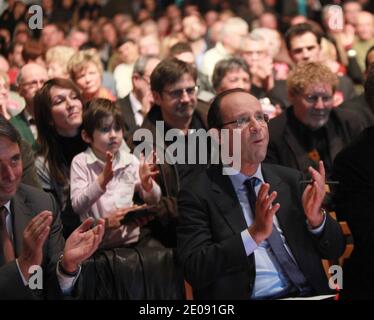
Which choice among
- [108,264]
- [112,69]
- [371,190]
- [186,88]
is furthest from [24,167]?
[112,69]

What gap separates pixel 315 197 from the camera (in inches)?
123

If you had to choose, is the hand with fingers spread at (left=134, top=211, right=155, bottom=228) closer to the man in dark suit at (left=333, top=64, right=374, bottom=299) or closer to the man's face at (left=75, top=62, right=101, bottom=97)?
the man in dark suit at (left=333, top=64, right=374, bottom=299)

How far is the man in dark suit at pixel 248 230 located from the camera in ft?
10.3

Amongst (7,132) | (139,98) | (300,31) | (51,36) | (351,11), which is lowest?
(7,132)

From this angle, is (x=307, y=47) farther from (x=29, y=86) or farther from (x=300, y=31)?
(x=29, y=86)

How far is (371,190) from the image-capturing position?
341 cm

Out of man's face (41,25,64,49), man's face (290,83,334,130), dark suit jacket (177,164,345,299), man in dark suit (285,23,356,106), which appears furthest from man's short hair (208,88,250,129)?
man's face (41,25,64,49)

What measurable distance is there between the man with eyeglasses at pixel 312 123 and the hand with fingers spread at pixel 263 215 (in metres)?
1.17

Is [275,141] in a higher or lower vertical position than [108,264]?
higher

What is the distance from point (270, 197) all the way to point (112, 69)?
4678mm

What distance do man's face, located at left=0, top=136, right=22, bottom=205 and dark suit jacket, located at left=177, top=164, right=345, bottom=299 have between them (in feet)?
2.19

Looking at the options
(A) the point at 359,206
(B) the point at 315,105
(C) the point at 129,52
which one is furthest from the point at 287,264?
(C) the point at 129,52

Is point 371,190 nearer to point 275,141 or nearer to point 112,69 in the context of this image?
point 275,141

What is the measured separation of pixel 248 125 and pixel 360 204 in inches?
22.1
